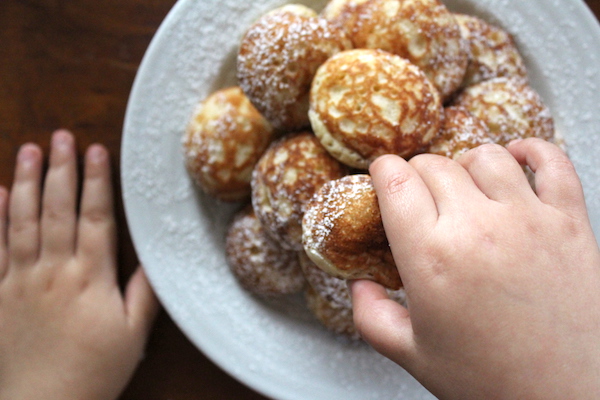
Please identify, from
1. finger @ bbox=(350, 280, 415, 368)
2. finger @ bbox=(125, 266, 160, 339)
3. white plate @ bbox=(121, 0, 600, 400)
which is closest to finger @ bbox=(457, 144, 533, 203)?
finger @ bbox=(350, 280, 415, 368)

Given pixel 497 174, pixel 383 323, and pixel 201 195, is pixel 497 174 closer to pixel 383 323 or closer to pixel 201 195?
pixel 383 323

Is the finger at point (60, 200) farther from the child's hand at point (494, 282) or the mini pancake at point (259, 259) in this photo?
the child's hand at point (494, 282)

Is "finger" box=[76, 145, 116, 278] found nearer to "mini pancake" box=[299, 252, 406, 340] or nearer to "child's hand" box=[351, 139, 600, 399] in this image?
"mini pancake" box=[299, 252, 406, 340]

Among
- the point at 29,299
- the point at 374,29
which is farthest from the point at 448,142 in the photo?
the point at 29,299

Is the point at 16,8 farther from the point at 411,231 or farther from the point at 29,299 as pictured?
the point at 411,231

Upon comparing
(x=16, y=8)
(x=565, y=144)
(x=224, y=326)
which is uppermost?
(x=565, y=144)

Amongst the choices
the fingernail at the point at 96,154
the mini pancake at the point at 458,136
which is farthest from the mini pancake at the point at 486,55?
the fingernail at the point at 96,154
